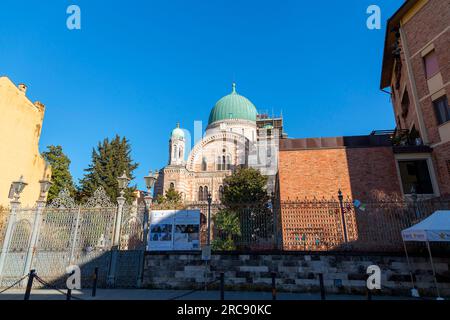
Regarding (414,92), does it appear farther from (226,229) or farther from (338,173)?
(226,229)

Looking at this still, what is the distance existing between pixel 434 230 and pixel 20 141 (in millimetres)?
23533

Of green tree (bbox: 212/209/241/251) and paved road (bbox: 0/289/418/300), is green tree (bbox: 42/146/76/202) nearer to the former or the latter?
paved road (bbox: 0/289/418/300)

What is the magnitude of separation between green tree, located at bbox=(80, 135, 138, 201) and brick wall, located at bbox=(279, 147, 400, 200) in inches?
682

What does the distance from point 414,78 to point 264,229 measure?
1413 cm

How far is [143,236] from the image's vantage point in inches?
425

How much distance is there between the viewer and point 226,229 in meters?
10.9

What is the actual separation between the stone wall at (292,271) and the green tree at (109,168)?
1767 centimetres

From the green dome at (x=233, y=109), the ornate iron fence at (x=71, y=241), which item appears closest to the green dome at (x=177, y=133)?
the green dome at (x=233, y=109)

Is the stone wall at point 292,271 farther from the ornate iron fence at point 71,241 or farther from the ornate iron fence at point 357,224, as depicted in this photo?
the ornate iron fence at point 71,241

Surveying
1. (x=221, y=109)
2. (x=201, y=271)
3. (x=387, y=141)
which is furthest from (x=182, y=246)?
(x=221, y=109)

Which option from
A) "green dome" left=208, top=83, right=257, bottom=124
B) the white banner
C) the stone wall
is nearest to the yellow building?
the white banner

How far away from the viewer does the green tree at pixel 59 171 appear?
2606cm

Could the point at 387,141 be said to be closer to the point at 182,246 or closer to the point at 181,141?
the point at 182,246
